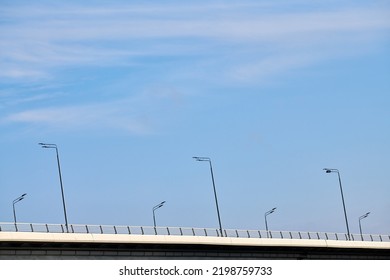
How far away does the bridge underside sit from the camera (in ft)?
289

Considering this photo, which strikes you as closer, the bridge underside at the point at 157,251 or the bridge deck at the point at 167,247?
the bridge deck at the point at 167,247

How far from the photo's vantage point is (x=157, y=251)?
100 m

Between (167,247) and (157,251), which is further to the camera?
(167,247)

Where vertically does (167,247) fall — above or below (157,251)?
above

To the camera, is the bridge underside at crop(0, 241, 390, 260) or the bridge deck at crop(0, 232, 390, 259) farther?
the bridge underside at crop(0, 241, 390, 260)

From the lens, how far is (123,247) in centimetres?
9650

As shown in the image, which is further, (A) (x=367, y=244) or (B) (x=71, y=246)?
(A) (x=367, y=244)

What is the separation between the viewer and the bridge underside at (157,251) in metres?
88.0
